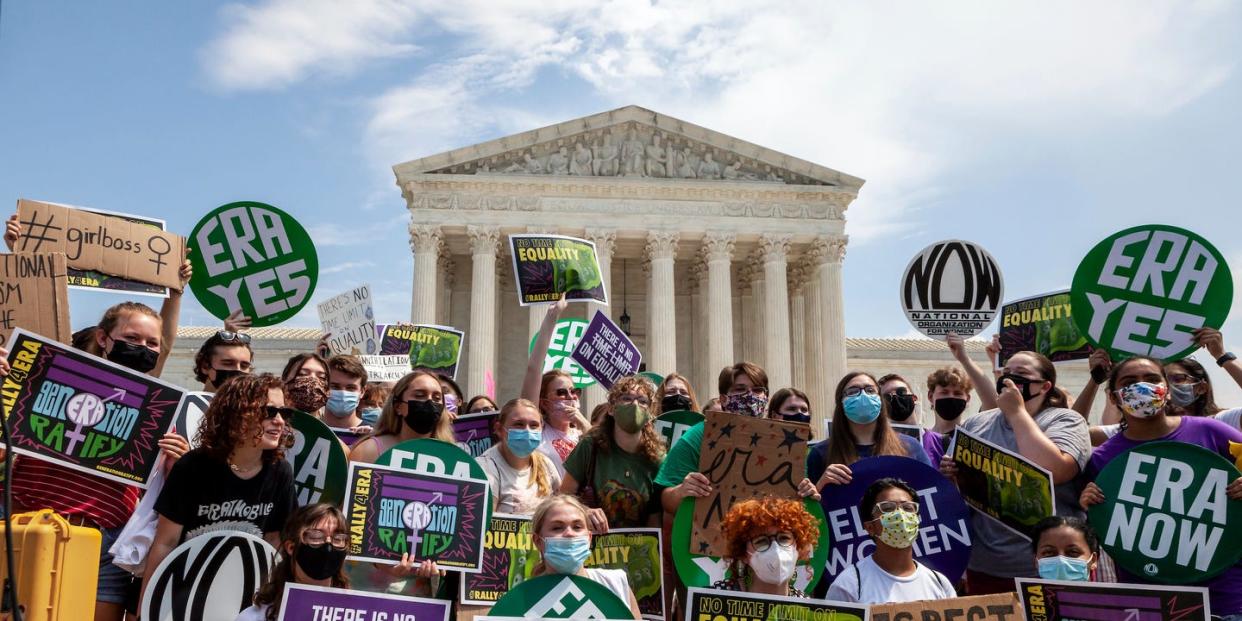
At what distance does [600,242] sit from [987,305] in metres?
32.3

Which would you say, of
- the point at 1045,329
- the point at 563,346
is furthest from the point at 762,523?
the point at 563,346

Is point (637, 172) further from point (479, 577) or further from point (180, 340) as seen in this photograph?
point (479, 577)

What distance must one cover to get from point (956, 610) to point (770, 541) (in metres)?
0.96

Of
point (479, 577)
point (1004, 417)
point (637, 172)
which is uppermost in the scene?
point (637, 172)

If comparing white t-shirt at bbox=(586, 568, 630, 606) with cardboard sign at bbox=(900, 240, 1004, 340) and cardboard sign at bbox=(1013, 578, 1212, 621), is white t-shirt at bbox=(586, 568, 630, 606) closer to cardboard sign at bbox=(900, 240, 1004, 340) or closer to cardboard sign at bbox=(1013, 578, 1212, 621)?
cardboard sign at bbox=(1013, 578, 1212, 621)

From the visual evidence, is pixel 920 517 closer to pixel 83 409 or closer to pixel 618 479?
pixel 618 479

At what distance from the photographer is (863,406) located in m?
6.43

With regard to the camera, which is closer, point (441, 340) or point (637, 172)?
point (441, 340)

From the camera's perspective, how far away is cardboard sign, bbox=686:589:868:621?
15.1 ft

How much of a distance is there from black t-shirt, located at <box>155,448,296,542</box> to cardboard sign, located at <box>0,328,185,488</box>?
0.98 ft

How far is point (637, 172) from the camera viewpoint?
1682 inches

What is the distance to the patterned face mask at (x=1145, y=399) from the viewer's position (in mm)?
6285

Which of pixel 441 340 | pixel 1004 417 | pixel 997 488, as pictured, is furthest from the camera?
pixel 441 340


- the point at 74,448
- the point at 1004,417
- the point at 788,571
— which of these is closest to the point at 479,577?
the point at 788,571
